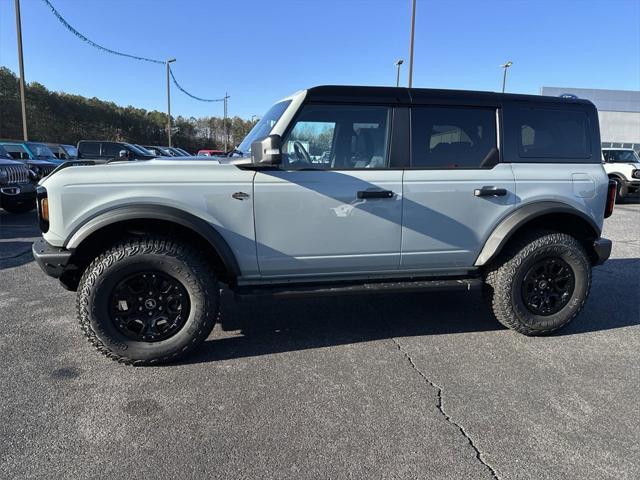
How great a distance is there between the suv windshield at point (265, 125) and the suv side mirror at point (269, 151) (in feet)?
1.81

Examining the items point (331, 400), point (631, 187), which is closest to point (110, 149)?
point (331, 400)

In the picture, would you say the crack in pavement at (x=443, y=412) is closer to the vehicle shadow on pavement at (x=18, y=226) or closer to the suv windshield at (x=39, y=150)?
the vehicle shadow on pavement at (x=18, y=226)

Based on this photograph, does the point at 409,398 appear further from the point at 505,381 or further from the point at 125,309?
the point at 125,309

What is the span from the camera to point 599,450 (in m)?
2.30

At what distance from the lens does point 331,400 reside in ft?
8.96

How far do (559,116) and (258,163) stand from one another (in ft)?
8.70

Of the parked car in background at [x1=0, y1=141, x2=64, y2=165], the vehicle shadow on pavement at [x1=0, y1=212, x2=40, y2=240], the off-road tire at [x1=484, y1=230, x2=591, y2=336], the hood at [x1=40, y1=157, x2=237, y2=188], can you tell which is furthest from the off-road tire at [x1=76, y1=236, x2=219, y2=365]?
the parked car in background at [x1=0, y1=141, x2=64, y2=165]

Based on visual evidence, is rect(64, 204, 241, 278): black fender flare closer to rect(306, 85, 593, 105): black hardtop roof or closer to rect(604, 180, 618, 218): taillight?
rect(306, 85, 593, 105): black hardtop roof

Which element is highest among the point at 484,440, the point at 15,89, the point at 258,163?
the point at 15,89

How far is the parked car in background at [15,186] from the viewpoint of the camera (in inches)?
335

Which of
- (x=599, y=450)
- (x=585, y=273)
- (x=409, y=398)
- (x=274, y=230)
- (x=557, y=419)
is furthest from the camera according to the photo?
(x=585, y=273)

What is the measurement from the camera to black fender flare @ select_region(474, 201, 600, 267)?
11.6 feet

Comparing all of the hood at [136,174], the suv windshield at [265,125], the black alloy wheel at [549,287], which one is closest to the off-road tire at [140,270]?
the hood at [136,174]

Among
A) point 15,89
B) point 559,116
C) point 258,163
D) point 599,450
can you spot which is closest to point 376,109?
point 258,163
